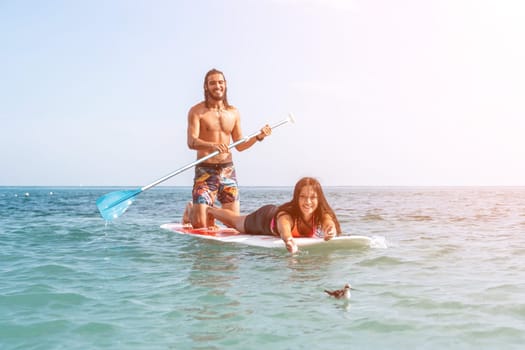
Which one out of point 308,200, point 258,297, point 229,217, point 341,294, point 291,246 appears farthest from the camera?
point 229,217

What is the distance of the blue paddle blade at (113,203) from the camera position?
977 centimetres

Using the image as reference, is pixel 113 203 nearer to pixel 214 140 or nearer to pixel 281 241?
pixel 214 140

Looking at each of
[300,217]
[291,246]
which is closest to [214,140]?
[300,217]

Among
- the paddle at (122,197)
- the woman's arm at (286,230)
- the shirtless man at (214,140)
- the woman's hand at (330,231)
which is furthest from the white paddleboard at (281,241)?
the paddle at (122,197)

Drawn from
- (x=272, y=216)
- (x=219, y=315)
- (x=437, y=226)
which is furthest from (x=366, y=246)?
(x=437, y=226)

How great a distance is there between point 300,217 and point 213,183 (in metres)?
2.26

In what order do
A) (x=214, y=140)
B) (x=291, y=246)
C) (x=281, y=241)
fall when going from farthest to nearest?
(x=214, y=140) → (x=281, y=241) → (x=291, y=246)

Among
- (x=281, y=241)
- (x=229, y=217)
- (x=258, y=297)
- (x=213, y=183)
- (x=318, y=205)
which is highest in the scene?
(x=213, y=183)

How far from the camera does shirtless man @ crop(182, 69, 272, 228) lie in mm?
9656

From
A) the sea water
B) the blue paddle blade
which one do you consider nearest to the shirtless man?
the blue paddle blade

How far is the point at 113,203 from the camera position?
991cm

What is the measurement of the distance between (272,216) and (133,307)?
4.01m

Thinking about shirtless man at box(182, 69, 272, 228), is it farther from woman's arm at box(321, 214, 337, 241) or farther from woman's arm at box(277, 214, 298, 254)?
woman's arm at box(321, 214, 337, 241)

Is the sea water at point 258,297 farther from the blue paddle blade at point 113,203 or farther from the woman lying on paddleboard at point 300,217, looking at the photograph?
the blue paddle blade at point 113,203
